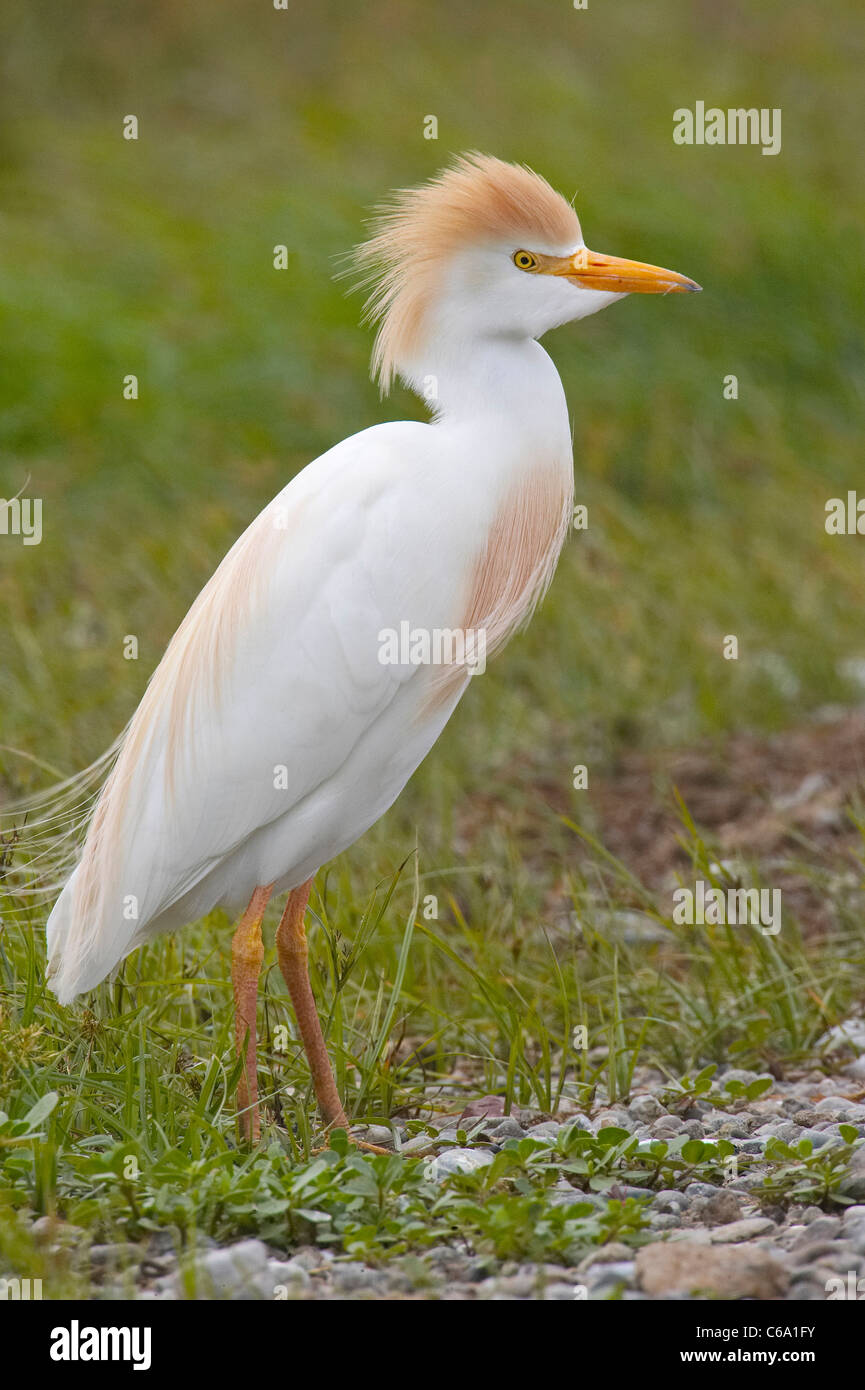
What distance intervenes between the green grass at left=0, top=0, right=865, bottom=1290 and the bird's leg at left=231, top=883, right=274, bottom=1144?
101 millimetres

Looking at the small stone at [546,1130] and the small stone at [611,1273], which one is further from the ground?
the small stone at [546,1130]

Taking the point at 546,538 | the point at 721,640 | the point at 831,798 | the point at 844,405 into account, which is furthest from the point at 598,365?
the point at 546,538

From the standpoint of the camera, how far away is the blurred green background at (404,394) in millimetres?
7336

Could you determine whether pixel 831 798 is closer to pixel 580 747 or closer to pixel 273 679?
pixel 580 747

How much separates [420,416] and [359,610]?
229 inches

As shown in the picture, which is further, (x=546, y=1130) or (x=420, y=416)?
(x=420, y=416)

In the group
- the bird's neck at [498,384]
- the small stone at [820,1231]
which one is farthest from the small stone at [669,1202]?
the bird's neck at [498,384]

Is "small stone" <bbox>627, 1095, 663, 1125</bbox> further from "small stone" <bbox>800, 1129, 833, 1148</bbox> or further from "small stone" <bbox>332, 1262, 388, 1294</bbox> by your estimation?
"small stone" <bbox>332, 1262, 388, 1294</bbox>

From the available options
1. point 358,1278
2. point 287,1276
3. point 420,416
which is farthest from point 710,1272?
point 420,416

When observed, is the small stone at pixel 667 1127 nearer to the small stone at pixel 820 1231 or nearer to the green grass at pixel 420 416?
the green grass at pixel 420 416

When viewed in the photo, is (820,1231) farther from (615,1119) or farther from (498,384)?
(498,384)

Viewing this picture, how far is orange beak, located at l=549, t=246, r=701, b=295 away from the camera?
3.78m

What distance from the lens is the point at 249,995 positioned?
12.2 ft

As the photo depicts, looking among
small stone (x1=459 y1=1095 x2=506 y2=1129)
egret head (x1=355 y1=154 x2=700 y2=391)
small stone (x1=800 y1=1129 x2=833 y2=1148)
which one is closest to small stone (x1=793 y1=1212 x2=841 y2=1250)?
small stone (x1=800 y1=1129 x2=833 y2=1148)
